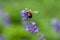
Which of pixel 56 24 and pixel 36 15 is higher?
pixel 36 15

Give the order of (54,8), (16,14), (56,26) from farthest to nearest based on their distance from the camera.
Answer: (54,8) < (16,14) < (56,26)

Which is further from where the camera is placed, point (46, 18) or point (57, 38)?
point (46, 18)

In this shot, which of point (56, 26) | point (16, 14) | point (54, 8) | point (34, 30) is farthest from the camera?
point (54, 8)

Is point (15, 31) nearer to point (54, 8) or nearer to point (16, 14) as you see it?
point (16, 14)

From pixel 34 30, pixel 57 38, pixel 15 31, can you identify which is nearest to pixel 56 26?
pixel 57 38

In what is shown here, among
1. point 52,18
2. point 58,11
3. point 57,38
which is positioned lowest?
point 57,38

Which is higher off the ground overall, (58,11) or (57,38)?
(58,11)

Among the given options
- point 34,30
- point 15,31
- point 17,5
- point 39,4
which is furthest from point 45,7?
point 34,30
